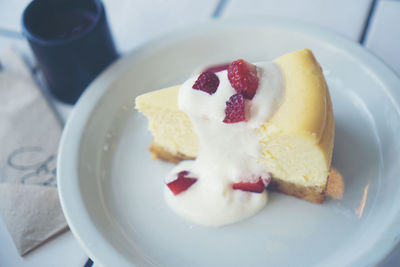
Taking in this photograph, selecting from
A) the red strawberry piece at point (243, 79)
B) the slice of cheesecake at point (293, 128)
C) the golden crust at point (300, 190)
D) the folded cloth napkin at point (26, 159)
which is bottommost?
the folded cloth napkin at point (26, 159)

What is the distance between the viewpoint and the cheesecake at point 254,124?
4.29ft

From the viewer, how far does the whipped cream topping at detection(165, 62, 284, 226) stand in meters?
1.34

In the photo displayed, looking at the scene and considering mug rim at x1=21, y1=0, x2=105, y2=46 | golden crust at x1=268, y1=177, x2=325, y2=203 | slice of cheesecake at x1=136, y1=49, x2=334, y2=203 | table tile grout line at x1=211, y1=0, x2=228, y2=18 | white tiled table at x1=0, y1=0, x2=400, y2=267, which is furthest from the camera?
table tile grout line at x1=211, y1=0, x2=228, y2=18

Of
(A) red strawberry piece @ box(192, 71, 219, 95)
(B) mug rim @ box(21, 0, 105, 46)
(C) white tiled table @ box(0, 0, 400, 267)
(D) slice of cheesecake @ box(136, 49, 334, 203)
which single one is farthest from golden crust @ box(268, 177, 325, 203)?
(B) mug rim @ box(21, 0, 105, 46)

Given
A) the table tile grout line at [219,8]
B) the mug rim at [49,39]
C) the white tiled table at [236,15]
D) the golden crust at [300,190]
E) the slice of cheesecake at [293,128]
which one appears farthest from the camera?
the table tile grout line at [219,8]

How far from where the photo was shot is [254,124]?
4.35 feet

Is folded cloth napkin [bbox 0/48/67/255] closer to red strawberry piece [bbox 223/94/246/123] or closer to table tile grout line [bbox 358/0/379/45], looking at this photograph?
red strawberry piece [bbox 223/94/246/123]

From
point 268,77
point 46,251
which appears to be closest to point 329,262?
point 268,77

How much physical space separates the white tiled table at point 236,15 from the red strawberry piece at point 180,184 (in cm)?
64

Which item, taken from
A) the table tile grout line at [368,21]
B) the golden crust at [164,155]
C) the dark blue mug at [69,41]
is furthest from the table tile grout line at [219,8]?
the golden crust at [164,155]

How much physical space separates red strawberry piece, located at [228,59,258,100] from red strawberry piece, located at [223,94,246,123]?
0.10 ft

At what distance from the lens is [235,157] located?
1471 millimetres

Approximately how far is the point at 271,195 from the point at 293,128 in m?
0.34

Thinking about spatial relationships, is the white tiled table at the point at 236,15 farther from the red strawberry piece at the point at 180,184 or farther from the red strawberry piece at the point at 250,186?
the red strawberry piece at the point at 250,186
